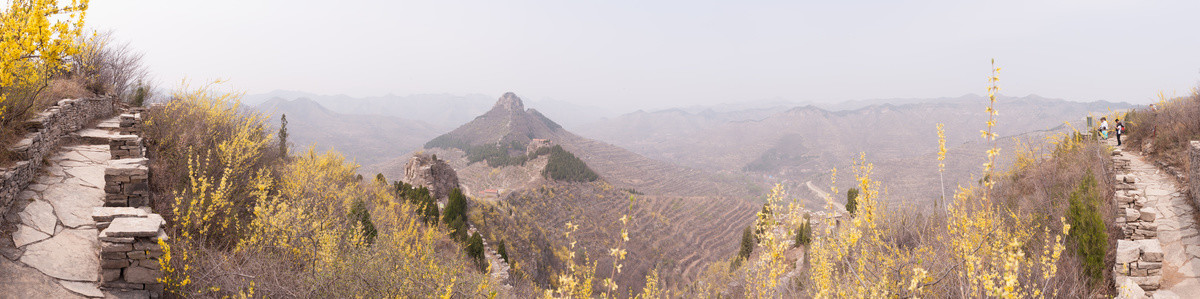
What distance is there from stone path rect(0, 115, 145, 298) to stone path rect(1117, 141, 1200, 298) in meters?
15.8

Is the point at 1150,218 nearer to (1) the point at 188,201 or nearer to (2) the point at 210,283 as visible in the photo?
(2) the point at 210,283

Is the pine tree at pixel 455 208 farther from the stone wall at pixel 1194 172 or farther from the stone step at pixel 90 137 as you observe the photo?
the stone wall at pixel 1194 172

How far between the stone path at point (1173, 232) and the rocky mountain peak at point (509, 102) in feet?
524

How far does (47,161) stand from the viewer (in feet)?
28.9

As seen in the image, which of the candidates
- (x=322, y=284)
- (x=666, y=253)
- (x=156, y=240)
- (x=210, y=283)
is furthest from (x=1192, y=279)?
(x=666, y=253)

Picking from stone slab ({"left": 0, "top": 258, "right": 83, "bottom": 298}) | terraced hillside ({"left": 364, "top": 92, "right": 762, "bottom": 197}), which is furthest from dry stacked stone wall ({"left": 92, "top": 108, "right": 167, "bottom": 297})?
terraced hillside ({"left": 364, "top": 92, "right": 762, "bottom": 197})

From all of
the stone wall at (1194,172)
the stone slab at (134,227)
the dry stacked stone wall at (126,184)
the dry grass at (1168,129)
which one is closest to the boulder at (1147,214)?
the stone wall at (1194,172)

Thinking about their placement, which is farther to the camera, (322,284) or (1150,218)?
(1150,218)

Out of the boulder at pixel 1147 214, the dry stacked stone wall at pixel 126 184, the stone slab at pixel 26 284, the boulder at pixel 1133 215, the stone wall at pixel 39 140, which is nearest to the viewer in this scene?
the stone slab at pixel 26 284

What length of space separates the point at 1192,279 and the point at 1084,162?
24.7 feet

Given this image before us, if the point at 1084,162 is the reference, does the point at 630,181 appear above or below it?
below

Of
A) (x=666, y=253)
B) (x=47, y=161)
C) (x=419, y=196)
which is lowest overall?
(x=666, y=253)

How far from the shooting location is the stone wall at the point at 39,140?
22.1ft

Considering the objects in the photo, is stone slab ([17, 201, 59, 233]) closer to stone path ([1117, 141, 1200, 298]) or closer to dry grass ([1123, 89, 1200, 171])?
stone path ([1117, 141, 1200, 298])
